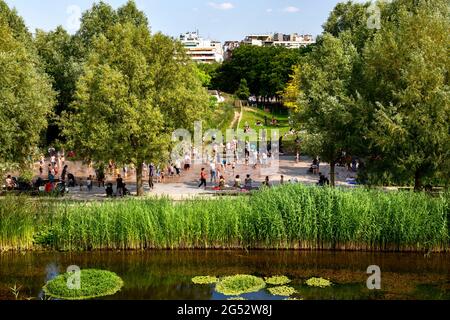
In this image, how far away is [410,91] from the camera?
88.9ft

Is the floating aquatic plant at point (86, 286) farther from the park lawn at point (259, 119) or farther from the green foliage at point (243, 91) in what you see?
the green foliage at point (243, 91)

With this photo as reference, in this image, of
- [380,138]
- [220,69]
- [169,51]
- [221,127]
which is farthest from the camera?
[220,69]

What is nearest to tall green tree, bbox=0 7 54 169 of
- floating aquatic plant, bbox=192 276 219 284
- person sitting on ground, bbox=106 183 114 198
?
person sitting on ground, bbox=106 183 114 198

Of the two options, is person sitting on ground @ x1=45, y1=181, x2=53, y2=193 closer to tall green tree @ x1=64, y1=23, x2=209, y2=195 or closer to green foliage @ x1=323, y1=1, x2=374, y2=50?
tall green tree @ x1=64, y1=23, x2=209, y2=195

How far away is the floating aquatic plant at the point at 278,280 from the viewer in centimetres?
2138

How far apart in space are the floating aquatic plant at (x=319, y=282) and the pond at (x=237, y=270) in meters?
0.21

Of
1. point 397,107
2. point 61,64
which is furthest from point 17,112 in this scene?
point 61,64

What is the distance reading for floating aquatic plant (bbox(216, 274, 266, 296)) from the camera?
20.5m

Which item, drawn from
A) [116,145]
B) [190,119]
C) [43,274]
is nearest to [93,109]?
[116,145]

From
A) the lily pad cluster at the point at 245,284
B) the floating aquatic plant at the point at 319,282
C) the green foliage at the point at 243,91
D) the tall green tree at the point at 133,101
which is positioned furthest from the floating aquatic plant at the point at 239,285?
the green foliage at the point at 243,91

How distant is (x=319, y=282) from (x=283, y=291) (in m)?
1.74

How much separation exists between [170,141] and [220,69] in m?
85.2
